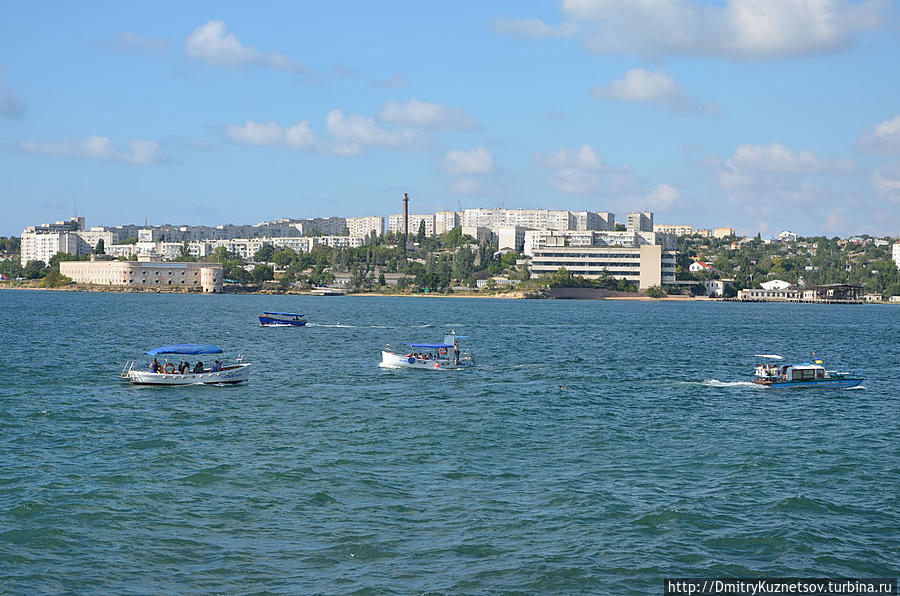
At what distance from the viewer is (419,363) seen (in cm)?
6094

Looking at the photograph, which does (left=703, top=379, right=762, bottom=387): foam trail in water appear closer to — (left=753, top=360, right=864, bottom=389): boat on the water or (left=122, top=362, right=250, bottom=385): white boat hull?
(left=753, top=360, right=864, bottom=389): boat on the water

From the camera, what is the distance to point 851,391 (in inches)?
2098

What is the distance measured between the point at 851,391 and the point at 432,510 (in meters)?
36.7

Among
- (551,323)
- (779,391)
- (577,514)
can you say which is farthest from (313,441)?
(551,323)

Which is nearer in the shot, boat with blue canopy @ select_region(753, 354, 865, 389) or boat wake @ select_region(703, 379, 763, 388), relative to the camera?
boat with blue canopy @ select_region(753, 354, 865, 389)

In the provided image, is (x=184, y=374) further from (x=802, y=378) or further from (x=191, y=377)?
(x=802, y=378)

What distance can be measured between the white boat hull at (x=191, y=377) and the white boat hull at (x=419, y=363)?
39.1 feet

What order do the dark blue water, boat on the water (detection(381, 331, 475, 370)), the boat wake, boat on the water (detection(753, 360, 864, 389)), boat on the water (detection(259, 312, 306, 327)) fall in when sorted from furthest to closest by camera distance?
boat on the water (detection(259, 312, 306, 327)) < boat on the water (detection(381, 331, 475, 370)) < the boat wake < boat on the water (detection(753, 360, 864, 389)) < the dark blue water

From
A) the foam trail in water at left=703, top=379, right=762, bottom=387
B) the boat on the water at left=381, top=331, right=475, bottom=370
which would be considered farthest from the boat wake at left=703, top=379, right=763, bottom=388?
the boat on the water at left=381, top=331, right=475, bottom=370

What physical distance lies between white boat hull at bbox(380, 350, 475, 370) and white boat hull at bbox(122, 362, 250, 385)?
11907 mm

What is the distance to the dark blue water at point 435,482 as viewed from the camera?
70.4ft

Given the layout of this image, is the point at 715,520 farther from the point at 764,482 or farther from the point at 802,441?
the point at 802,441

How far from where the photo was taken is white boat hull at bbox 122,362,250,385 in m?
49.4

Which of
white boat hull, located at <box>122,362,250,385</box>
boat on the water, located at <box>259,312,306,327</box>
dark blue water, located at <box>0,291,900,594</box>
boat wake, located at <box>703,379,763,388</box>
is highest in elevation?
boat on the water, located at <box>259,312,306,327</box>
